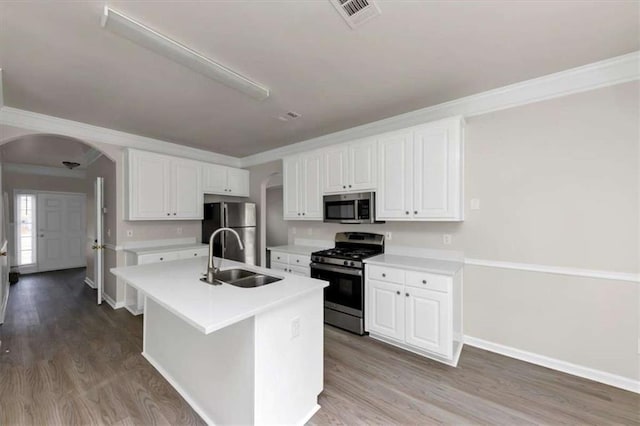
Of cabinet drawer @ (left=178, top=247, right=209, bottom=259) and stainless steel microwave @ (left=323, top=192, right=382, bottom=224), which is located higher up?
stainless steel microwave @ (left=323, top=192, right=382, bottom=224)

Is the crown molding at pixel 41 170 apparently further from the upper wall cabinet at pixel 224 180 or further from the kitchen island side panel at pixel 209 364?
the kitchen island side panel at pixel 209 364

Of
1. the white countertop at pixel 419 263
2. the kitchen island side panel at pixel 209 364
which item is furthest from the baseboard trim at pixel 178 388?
the white countertop at pixel 419 263

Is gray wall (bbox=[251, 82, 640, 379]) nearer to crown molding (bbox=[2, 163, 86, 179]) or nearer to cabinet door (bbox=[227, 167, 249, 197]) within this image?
cabinet door (bbox=[227, 167, 249, 197])

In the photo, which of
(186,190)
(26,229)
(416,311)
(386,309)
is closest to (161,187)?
(186,190)

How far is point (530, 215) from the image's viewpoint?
251 cm

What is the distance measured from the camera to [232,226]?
14.8 ft

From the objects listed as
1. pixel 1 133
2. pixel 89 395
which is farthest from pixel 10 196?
pixel 89 395

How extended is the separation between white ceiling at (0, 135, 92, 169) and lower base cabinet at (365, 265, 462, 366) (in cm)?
468

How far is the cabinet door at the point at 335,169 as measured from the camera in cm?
345

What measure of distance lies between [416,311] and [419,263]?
1.61 ft

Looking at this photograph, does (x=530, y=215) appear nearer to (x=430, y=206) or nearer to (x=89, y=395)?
(x=430, y=206)

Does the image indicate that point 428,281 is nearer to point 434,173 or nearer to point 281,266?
point 434,173

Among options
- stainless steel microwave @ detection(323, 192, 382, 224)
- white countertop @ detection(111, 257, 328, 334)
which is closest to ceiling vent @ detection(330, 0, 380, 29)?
white countertop @ detection(111, 257, 328, 334)

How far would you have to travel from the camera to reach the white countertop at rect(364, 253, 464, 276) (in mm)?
2513
